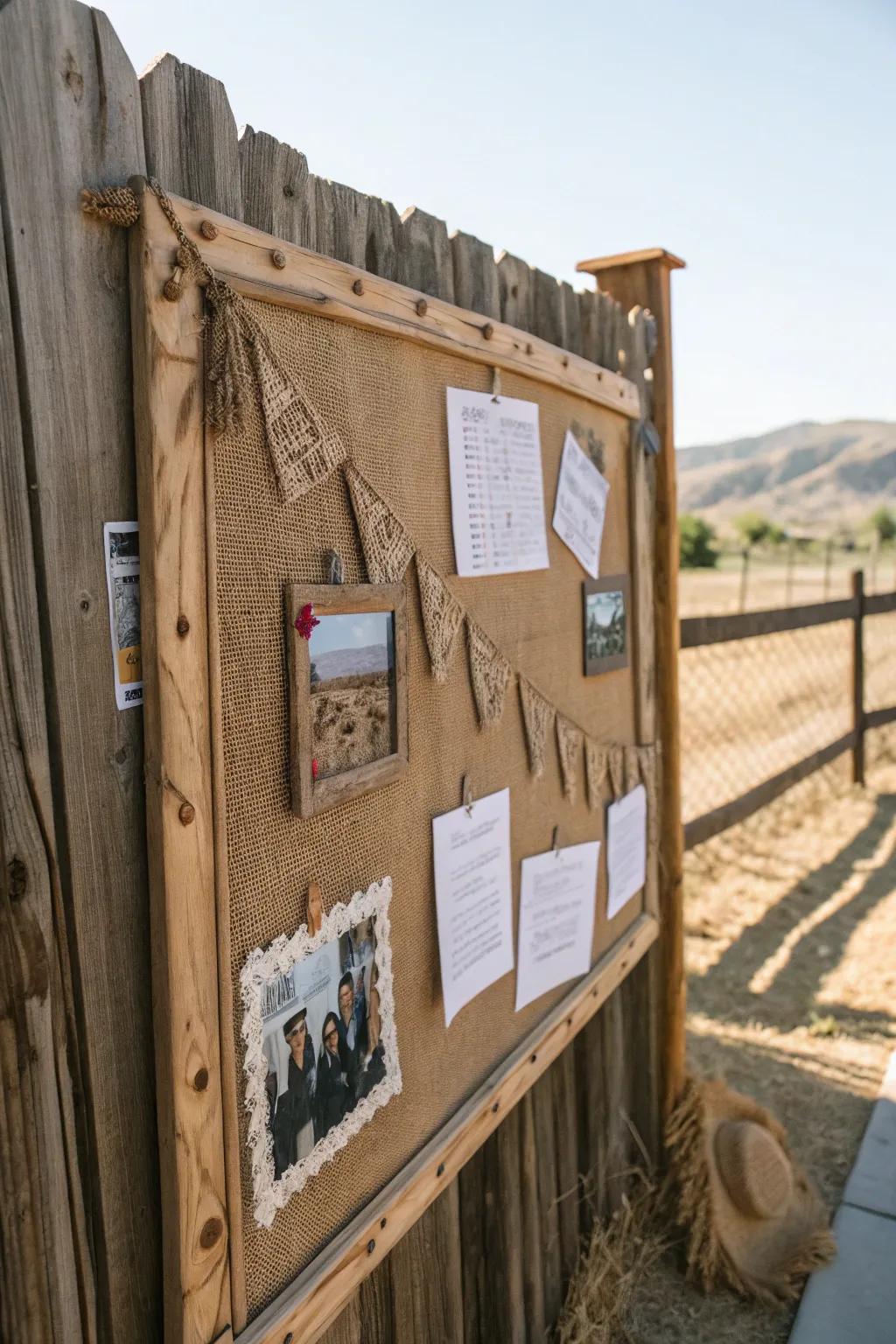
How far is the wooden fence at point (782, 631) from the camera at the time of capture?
13.9ft

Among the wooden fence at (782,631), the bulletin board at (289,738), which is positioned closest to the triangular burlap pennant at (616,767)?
the bulletin board at (289,738)

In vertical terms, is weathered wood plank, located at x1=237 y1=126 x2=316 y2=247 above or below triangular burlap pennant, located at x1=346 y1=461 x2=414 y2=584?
above

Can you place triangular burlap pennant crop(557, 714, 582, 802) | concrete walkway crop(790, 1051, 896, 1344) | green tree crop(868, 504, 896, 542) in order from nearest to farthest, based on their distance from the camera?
triangular burlap pennant crop(557, 714, 582, 802) < concrete walkway crop(790, 1051, 896, 1344) < green tree crop(868, 504, 896, 542)

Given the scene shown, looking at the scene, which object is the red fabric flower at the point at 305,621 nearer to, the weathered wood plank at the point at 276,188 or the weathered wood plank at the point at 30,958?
the weathered wood plank at the point at 30,958

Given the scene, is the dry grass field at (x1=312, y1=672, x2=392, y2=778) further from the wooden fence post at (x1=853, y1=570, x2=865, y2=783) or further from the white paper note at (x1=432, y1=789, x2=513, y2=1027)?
the wooden fence post at (x1=853, y1=570, x2=865, y2=783)

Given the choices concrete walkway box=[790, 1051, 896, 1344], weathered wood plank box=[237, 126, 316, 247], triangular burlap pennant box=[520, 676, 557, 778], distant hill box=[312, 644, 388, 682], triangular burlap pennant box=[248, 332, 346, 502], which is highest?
weathered wood plank box=[237, 126, 316, 247]

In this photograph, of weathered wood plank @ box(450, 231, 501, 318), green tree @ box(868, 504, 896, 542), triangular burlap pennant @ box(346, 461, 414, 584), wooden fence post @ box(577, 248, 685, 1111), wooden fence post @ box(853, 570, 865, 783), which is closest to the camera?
triangular burlap pennant @ box(346, 461, 414, 584)

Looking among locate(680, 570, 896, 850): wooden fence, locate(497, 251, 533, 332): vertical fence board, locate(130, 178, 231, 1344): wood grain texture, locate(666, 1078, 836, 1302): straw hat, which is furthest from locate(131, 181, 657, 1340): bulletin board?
locate(680, 570, 896, 850): wooden fence

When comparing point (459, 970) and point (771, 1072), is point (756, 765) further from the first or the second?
point (459, 970)

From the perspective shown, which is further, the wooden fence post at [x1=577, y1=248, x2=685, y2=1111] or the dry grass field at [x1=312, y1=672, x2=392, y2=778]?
the wooden fence post at [x1=577, y1=248, x2=685, y2=1111]

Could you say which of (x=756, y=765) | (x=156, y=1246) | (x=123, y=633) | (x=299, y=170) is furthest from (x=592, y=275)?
(x=756, y=765)

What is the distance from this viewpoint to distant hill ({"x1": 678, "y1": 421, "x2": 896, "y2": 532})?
367 feet

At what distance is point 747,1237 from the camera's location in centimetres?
277

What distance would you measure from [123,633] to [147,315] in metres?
0.34
